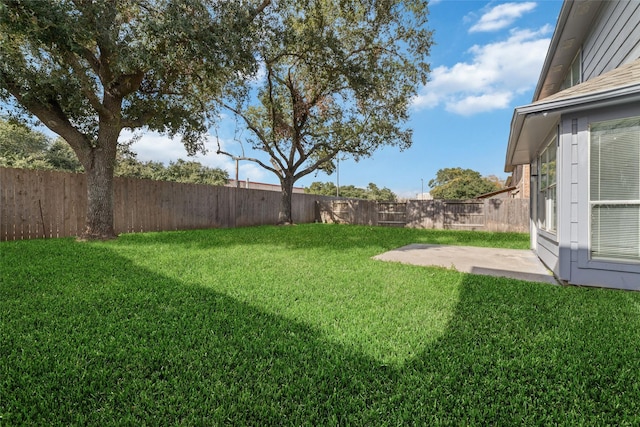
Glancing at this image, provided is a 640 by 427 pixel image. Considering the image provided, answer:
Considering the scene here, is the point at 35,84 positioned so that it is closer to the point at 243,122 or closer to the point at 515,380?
the point at 243,122

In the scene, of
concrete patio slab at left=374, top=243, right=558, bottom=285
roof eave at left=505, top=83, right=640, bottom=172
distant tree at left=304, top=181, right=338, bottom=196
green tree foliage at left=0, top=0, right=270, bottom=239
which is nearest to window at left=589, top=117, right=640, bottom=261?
roof eave at left=505, top=83, right=640, bottom=172

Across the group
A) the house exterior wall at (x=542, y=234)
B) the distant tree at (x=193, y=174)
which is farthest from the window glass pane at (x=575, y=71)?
the distant tree at (x=193, y=174)

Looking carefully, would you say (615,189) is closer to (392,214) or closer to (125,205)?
(125,205)

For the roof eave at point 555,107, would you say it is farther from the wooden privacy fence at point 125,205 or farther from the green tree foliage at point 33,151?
the green tree foliage at point 33,151

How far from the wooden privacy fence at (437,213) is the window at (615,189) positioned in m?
9.65

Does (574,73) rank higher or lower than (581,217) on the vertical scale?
higher

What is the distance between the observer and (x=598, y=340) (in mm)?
2133

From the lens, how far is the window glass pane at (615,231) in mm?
3221

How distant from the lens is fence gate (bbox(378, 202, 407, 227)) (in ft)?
48.1

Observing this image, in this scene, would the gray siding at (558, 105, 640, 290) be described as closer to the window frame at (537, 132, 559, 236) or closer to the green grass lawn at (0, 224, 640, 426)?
the green grass lawn at (0, 224, 640, 426)

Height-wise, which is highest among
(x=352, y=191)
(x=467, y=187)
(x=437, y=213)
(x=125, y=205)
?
(x=352, y=191)

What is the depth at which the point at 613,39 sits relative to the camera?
174 inches

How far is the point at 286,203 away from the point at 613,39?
36.6 feet

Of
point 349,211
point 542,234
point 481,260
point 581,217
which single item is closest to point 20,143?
point 349,211
